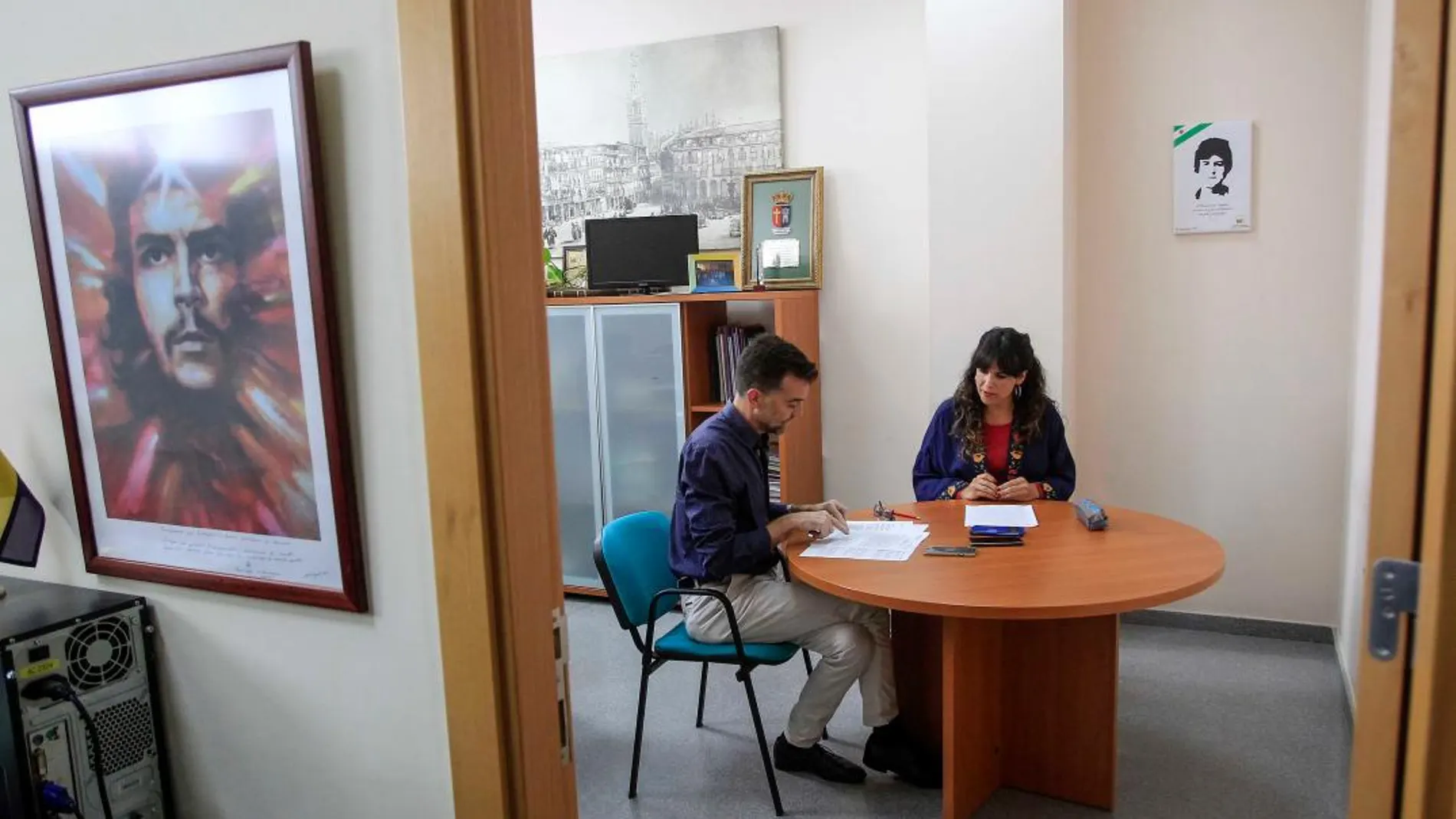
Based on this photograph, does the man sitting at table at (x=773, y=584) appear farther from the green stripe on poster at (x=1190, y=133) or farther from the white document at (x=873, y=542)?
the green stripe on poster at (x=1190, y=133)

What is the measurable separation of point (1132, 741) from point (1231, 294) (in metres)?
1.76

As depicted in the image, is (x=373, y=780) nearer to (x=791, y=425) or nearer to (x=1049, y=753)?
(x=1049, y=753)

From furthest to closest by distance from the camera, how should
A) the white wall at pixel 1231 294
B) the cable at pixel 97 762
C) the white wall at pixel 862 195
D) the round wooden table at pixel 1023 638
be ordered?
the white wall at pixel 862 195 → the white wall at pixel 1231 294 → the round wooden table at pixel 1023 638 → the cable at pixel 97 762

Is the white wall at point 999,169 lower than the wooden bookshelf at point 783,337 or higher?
higher

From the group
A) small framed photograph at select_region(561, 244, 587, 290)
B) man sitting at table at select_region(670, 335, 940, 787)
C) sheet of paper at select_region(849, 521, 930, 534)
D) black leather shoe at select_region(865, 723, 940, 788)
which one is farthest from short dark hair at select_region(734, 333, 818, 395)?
small framed photograph at select_region(561, 244, 587, 290)

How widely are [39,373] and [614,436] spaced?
311 centimetres

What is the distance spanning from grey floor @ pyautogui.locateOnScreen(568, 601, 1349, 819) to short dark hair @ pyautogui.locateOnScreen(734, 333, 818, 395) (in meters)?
1.12

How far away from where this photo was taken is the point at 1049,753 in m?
2.77

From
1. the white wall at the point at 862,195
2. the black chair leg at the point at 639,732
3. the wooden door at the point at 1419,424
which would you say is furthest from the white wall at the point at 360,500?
the white wall at the point at 862,195

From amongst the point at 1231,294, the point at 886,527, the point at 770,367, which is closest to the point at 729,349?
the point at 770,367

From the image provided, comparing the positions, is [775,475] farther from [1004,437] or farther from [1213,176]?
[1213,176]

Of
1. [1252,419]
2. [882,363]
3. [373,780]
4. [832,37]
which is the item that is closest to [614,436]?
[882,363]

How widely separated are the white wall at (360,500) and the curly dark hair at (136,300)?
0.40 feet

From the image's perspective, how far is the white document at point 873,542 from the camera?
268 cm
